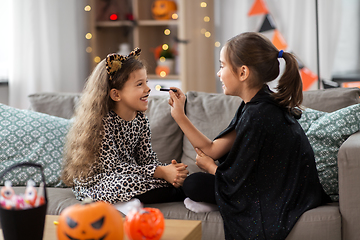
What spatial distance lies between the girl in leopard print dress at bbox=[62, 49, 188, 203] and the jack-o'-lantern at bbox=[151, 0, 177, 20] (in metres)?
1.59

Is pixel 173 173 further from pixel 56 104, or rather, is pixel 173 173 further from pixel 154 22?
pixel 154 22

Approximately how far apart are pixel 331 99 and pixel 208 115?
529 millimetres

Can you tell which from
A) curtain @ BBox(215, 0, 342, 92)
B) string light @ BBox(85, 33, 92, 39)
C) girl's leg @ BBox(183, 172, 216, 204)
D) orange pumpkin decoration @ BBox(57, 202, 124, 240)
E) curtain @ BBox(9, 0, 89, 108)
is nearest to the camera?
orange pumpkin decoration @ BBox(57, 202, 124, 240)

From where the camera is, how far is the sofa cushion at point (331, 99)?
1729mm

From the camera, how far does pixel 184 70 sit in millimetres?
2986

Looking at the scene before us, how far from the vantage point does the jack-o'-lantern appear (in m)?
3.14

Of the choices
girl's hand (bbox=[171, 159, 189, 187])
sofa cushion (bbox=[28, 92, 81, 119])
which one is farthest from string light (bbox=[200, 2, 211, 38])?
girl's hand (bbox=[171, 159, 189, 187])

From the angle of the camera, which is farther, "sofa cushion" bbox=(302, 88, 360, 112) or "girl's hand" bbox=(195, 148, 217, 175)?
"sofa cushion" bbox=(302, 88, 360, 112)

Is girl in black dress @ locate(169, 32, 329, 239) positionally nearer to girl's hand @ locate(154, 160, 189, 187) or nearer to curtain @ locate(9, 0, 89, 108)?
girl's hand @ locate(154, 160, 189, 187)

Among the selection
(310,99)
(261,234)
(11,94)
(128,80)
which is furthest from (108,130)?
(11,94)

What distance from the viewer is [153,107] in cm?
193

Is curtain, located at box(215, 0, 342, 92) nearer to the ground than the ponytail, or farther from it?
farther from it

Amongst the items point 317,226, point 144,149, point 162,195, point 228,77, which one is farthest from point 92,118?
point 317,226

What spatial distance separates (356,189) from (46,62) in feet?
7.12
